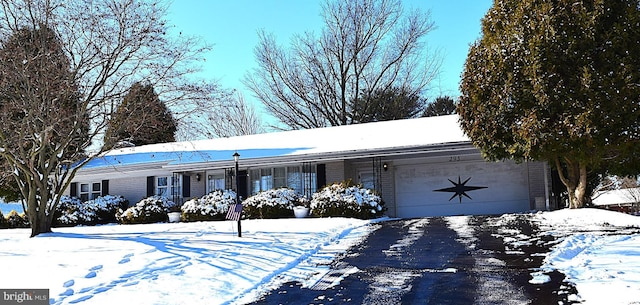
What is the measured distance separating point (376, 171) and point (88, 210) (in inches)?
492

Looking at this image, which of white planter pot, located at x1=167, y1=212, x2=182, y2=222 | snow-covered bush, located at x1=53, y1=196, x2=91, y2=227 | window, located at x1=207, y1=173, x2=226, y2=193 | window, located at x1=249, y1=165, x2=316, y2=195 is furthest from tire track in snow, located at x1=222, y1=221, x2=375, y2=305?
snow-covered bush, located at x1=53, y1=196, x2=91, y2=227

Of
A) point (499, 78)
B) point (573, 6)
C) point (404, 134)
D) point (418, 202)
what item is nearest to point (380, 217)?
point (418, 202)

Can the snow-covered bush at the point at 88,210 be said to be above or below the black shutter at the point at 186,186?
below

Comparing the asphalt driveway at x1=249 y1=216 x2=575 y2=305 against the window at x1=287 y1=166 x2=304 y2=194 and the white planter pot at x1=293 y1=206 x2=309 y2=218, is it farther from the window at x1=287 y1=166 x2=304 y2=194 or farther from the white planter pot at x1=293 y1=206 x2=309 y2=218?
the window at x1=287 y1=166 x2=304 y2=194

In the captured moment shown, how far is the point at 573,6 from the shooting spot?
50.2 feet

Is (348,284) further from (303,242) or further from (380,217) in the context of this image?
(380,217)

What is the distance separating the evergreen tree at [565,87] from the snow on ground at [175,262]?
16.8ft

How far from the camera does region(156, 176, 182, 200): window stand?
2491 centimetres

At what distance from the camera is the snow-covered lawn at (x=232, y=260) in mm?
8516

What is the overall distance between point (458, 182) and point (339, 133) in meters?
6.43

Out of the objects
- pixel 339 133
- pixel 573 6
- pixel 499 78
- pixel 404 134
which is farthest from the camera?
pixel 339 133

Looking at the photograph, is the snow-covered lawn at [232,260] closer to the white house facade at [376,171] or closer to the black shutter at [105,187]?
the white house facade at [376,171]

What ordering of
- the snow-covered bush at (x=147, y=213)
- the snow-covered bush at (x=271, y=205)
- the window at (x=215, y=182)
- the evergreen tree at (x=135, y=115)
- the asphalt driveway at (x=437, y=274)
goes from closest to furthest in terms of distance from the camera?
the asphalt driveway at (x=437, y=274), the evergreen tree at (x=135, y=115), the snow-covered bush at (x=271, y=205), the snow-covered bush at (x=147, y=213), the window at (x=215, y=182)

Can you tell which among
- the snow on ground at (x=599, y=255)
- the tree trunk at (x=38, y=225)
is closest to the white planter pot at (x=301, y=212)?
the tree trunk at (x=38, y=225)
